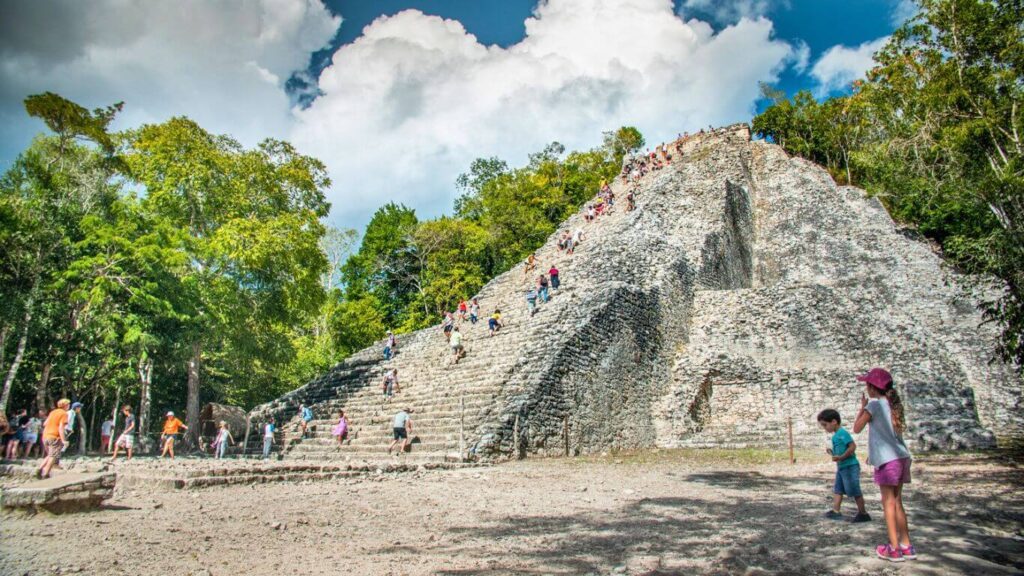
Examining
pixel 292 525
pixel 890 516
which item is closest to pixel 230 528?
pixel 292 525

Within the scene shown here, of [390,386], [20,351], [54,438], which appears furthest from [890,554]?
[20,351]

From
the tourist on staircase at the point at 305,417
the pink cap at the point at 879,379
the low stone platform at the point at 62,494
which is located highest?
the pink cap at the point at 879,379

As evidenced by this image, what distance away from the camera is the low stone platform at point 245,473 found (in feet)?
24.9

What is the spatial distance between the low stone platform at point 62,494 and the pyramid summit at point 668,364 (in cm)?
547

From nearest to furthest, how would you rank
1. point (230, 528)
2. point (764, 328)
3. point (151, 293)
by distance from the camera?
point (230, 528) → point (151, 293) → point (764, 328)

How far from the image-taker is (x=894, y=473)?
4.03 m

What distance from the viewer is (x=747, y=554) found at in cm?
437

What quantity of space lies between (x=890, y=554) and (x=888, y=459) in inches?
25.1

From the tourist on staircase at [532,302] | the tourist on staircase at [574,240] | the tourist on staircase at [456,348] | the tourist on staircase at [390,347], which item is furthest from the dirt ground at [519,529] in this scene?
the tourist on staircase at [574,240]

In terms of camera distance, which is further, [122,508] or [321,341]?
[321,341]

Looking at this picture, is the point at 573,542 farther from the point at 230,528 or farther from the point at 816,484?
the point at 816,484

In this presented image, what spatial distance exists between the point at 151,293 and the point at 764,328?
643 inches

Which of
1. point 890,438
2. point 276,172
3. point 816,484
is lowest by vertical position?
point 816,484

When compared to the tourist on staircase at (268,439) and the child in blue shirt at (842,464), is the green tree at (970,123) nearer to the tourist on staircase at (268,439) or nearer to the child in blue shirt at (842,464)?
the child in blue shirt at (842,464)
